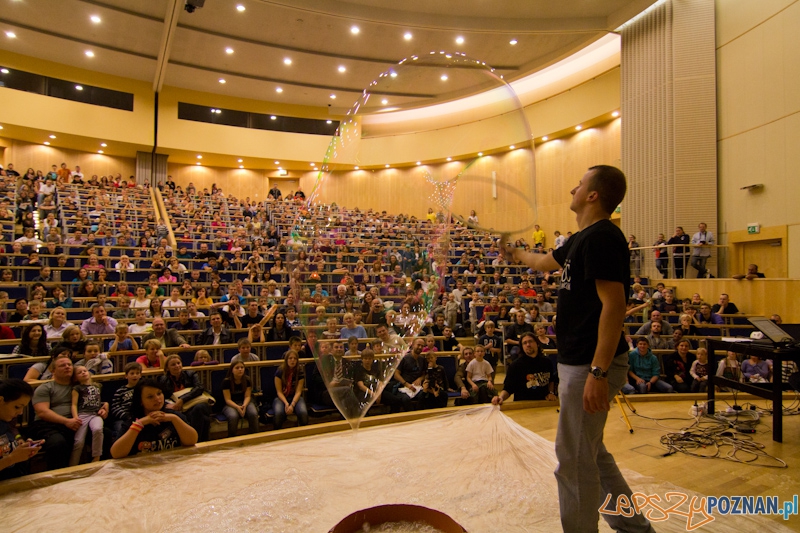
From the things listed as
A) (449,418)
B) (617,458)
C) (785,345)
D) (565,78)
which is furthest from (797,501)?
(565,78)

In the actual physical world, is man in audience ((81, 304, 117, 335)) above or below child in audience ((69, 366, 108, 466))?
above

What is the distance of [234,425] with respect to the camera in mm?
4242

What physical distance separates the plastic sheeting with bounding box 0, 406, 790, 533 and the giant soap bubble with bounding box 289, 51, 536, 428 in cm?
63

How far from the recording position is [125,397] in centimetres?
391

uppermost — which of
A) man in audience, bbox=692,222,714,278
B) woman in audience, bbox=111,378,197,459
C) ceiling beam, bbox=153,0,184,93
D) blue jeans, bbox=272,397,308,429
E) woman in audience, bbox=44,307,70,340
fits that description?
ceiling beam, bbox=153,0,184,93

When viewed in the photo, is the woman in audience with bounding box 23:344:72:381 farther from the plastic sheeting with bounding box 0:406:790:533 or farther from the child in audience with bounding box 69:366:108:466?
the plastic sheeting with bounding box 0:406:790:533

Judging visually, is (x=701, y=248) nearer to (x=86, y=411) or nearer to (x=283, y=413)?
(x=283, y=413)

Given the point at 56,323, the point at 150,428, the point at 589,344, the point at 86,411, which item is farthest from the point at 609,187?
the point at 56,323

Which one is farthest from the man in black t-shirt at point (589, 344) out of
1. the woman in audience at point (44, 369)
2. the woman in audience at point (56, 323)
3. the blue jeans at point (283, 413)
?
the woman in audience at point (56, 323)

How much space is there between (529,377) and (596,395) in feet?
10.8

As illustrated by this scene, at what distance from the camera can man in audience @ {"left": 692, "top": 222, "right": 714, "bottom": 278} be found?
1104 cm

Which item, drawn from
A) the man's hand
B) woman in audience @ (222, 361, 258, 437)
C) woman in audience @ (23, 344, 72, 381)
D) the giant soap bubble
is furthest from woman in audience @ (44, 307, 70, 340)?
the man's hand

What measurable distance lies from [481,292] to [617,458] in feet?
21.2

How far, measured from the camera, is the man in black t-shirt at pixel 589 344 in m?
1.76
